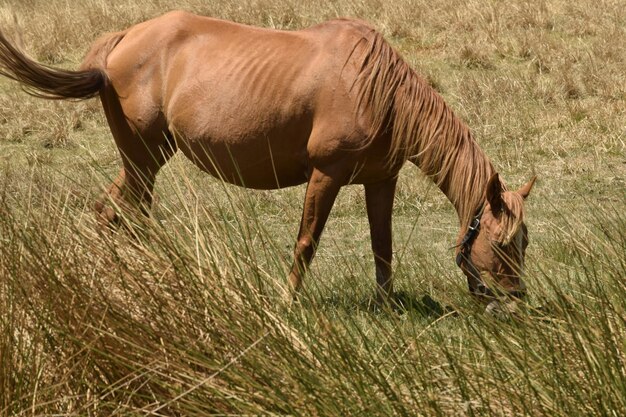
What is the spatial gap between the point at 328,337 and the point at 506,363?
592mm

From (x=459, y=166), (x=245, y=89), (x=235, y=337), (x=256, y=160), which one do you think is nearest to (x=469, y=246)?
(x=459, y=166)

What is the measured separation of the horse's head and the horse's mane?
19 cm

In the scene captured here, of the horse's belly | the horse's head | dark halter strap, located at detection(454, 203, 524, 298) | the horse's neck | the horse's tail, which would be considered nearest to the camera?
the horse's head

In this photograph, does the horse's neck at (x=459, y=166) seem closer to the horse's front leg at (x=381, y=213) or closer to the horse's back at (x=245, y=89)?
the horse's front leg at (x=381, y=213)

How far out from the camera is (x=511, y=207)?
613cm

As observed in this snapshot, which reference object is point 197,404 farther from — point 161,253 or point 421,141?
point 421,141

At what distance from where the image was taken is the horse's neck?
6.42 meters

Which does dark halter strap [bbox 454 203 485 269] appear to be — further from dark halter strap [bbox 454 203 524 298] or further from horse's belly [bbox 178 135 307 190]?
horse's belly [bbox 178 135 307 190]

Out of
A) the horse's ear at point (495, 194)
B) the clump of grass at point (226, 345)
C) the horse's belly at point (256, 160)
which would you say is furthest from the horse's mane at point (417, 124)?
the clump of grass at point (226, 345)

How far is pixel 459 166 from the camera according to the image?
648 centimetres

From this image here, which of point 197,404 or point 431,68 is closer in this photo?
point 197,404

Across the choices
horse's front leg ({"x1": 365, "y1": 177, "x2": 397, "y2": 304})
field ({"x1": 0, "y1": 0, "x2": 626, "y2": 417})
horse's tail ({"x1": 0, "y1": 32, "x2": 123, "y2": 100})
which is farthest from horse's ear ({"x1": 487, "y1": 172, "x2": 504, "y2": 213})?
horse's tail ({"x1": 0, "y1": 32, "x2": 123, "y2": 100})

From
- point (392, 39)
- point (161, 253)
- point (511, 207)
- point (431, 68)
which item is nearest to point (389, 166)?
point (511, 207)

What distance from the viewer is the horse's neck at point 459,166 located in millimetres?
6418
